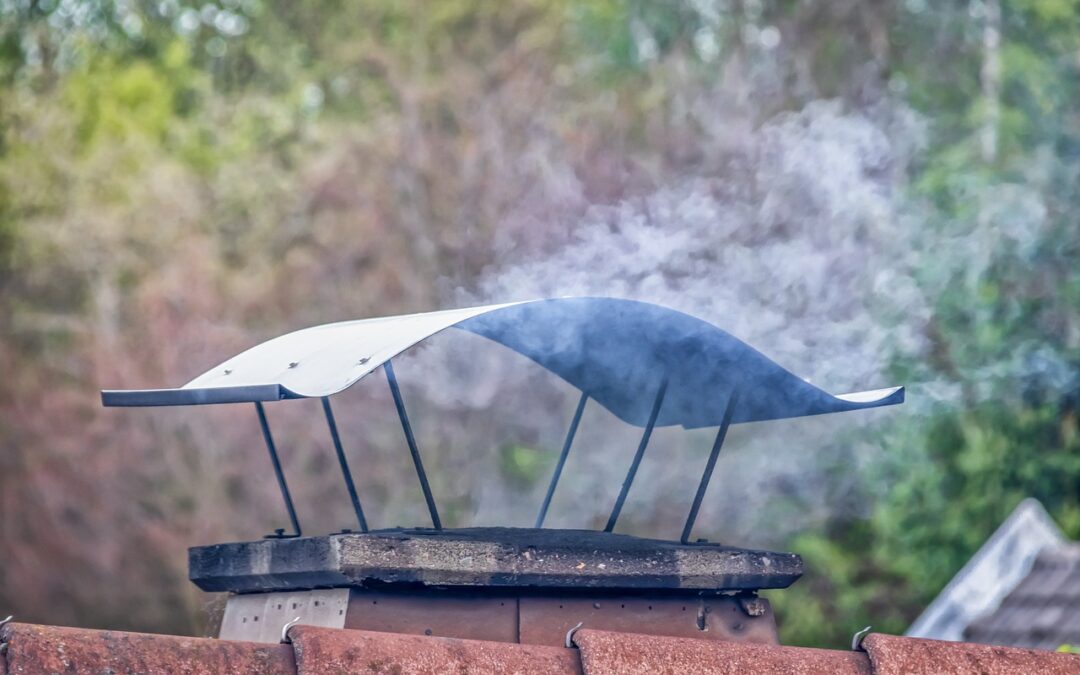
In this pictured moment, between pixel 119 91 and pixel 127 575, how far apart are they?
19.5 ft

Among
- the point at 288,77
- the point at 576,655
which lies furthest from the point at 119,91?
the point at 576,655

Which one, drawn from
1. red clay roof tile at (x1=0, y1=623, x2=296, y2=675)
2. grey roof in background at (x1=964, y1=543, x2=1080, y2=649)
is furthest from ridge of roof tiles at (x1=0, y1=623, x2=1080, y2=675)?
grey roof in background at (x1=964, y1=543, x2=1080, y2=649)

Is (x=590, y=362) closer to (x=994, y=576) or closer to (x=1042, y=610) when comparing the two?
(x=1042, y=610)

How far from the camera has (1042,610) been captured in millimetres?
8219

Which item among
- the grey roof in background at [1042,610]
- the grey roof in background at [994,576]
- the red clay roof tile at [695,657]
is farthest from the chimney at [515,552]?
the grey roof in background at [994,576]

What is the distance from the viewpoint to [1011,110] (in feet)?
44.6

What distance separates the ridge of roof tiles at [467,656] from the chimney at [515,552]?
238 mm

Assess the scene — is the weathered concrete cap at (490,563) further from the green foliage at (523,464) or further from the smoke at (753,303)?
the green foliage at (523,464)

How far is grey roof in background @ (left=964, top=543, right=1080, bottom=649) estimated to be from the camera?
26.1ft

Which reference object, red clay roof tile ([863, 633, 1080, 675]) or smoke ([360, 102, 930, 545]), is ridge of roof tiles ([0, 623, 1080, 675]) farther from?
smoke ([360, 102, 930, 545])

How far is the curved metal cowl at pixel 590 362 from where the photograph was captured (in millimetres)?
4023

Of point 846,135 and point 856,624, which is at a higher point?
point 846,135

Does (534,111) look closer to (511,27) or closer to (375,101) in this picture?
(511,27)

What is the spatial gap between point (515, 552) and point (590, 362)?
1.08 metres
